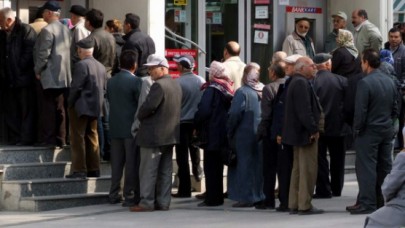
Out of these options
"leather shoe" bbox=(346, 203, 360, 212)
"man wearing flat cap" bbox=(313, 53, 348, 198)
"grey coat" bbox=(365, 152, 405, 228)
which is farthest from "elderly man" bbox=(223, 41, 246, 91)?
"grey coat" bbox=(365, 152, 405, 228)

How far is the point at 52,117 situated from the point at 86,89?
1007 mm

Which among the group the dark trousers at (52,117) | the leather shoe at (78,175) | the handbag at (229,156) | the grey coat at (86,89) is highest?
the grey coat at (86,89)

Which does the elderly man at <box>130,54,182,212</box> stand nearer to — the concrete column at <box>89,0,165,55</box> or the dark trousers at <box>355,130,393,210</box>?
the dark trousers at <box>355,130,393,210</box>

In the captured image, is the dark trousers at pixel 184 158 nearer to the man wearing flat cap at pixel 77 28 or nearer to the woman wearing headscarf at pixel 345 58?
the man wearing flat cap at pixel 77 28

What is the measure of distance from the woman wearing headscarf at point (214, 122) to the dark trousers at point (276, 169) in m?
0.69

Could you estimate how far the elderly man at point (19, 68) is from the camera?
17875mm

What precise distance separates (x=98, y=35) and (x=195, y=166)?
2274mm

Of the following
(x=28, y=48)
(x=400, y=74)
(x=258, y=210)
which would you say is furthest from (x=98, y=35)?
(x=400, y=74)

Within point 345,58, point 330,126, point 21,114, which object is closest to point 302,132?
point 330,126

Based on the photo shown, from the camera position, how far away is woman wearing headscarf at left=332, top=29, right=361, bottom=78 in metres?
19.5

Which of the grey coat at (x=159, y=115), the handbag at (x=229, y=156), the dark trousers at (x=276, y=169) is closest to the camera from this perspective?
the dark trousers at (x=276, y=169)

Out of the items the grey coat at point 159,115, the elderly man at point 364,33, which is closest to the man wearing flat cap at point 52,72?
the grey coat at point 159,115

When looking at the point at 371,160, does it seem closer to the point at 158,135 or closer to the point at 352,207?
the point at 352,207

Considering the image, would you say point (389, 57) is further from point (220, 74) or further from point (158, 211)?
point (158, 211)
